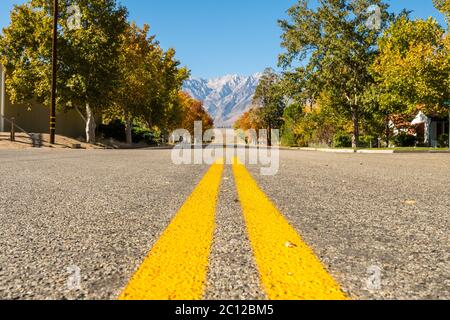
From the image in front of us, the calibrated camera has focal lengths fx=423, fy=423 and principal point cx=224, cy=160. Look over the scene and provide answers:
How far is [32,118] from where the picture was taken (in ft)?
107

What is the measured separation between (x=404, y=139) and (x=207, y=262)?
50.7 meters

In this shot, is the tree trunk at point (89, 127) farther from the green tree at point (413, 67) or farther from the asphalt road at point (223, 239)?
the asphalt road at point (223, 239)

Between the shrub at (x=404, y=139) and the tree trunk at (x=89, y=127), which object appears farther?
the shrub at (x=404, y=139)

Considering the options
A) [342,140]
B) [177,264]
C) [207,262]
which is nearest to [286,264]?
[207,262]

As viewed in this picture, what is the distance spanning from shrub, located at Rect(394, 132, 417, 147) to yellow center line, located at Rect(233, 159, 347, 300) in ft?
161

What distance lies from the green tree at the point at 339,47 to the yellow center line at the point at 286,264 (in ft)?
111

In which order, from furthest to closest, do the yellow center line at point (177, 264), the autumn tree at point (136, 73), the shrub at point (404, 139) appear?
1. the shrub at point (404, 139)
2. the autumn tree at point (136, 73)
3. the yellow center line at point (177, 264)

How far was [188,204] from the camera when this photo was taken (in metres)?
3.32

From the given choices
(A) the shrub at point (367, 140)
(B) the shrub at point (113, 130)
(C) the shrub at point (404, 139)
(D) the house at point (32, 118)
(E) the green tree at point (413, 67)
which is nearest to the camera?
(E) the green tree at point (413, 67)

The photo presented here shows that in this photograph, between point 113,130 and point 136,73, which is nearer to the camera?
point 136,73

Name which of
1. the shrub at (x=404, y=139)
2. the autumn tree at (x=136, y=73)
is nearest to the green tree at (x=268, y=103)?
the shrub at (x=404, y=139)

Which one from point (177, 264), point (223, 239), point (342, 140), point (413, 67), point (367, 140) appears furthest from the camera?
point (342, 140)

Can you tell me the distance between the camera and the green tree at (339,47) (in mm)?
34750

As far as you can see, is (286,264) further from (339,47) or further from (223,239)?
(339,47)
